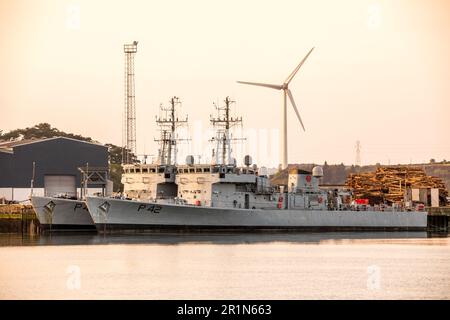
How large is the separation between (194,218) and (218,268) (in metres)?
25.1

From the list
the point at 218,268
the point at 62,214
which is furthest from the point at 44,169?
the point at 218,268

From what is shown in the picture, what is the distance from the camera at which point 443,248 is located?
242ft

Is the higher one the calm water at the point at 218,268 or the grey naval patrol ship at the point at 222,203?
the grey naval patrol ship at the point at 222,203

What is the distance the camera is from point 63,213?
279 ft

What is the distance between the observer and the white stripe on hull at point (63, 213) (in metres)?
83.0

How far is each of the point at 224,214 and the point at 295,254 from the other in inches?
679

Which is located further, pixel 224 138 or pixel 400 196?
pixel 400 196

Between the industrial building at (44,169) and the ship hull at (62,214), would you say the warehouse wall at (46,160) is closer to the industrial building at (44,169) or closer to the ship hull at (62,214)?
the industrial building at (44,169)

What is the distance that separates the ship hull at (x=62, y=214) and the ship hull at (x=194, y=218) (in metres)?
5.42

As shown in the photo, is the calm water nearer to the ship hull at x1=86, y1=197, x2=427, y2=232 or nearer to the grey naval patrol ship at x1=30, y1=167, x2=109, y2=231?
the ship hull at x1=86, y1=197, x2=427, y2=232

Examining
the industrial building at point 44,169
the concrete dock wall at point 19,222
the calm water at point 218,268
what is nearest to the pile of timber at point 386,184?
the industrial building at point 44,169

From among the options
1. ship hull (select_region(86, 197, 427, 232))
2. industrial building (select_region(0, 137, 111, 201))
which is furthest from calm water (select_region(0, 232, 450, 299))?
industrial building (select_region(0, 137, 111, 201))
